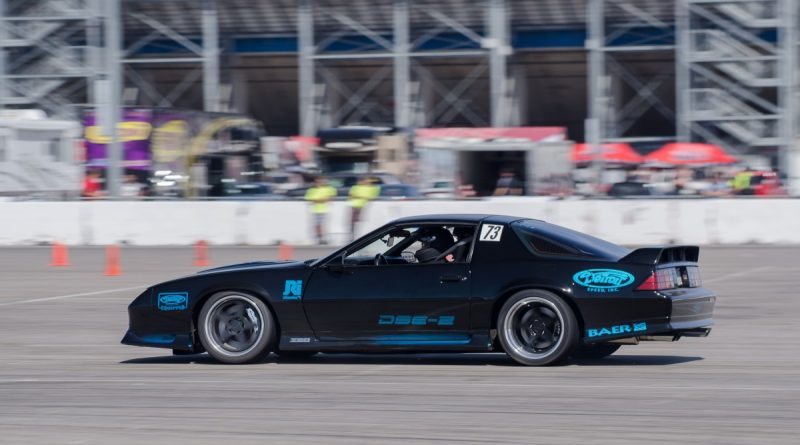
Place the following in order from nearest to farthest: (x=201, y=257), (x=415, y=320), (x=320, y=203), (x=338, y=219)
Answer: (x=415, y=320), (x=201, y=257), (x=320, y=203), (x=338, y=219)

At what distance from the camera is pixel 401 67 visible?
47.8 m

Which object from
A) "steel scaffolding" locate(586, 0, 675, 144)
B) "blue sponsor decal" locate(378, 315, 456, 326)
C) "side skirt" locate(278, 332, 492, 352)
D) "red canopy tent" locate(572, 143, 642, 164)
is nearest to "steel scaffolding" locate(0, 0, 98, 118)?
"red canopy tent" locate(572, 143, 642, 164)

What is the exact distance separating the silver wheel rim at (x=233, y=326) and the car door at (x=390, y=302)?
451 mm

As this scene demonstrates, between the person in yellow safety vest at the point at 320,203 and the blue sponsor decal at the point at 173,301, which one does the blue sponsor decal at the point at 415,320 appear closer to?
the blue sponsor decal at the point at 173,301

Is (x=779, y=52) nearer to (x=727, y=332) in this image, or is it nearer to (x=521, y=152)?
(x=521, y=152)

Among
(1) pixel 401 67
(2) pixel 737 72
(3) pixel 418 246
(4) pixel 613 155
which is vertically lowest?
(3) pixel 418 246

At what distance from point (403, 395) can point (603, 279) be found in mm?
1782

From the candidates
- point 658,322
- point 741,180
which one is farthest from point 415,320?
point 741,180

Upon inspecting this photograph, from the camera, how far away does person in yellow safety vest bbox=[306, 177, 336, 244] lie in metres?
26.8

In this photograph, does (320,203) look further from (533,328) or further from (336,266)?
(533,328)

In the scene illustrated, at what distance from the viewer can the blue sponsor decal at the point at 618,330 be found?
878cm

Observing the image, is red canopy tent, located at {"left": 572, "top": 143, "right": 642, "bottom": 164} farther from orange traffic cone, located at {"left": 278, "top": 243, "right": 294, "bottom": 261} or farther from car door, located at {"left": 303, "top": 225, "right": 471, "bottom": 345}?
car door, located at {"left": 303, "top": 225, "right": 471, "bottom": 345}

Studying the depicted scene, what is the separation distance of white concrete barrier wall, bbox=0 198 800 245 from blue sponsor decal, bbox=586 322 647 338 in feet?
57.1

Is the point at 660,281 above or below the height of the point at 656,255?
below
